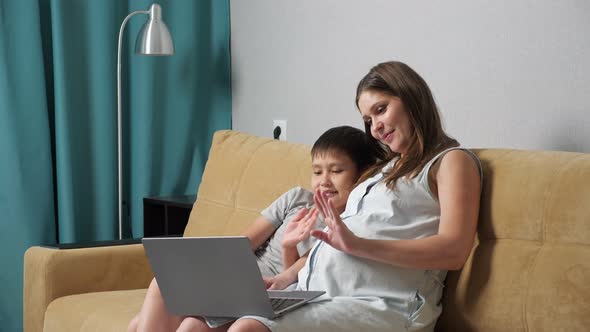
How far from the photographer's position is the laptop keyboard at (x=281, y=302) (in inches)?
68.1

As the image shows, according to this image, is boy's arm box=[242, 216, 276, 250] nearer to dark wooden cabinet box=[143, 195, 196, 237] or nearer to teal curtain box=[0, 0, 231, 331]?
dark wooden cabinet box=[143, 195, 196, 237]

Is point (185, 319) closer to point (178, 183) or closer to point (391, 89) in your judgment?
point (391, 89)

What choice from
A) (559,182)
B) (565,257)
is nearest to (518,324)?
(565,257)

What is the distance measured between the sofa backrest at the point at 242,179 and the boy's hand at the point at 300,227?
339mm

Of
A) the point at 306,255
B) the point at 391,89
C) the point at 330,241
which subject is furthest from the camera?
the point at 306,255

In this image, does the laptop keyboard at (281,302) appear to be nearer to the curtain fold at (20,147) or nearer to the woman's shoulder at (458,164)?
the woman's shoulder at (458,164)

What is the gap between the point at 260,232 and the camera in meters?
2.38

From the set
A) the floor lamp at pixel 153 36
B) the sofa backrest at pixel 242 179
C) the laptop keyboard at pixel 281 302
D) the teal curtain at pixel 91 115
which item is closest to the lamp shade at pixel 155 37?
the floor lamp at pixel 153 36

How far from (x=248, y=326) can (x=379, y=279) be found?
1.15 ft

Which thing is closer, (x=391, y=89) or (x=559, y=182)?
(x=559, y=182)

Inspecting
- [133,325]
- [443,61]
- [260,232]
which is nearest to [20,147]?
[260,232]

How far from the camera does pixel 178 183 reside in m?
3.70

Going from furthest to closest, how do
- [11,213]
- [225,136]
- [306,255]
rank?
[11,213]
[225,136]
[306,255]

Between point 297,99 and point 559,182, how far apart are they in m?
1.68
